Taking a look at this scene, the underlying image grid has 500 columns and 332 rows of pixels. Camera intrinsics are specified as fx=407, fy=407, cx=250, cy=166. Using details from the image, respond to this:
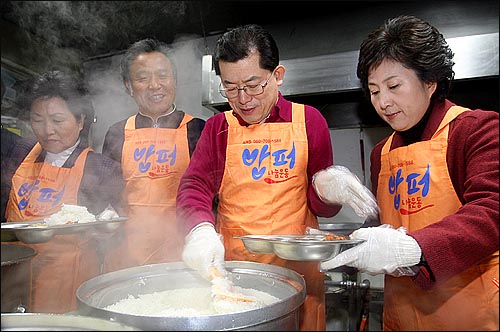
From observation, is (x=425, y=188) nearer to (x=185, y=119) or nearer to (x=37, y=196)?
(x=185, y=119)

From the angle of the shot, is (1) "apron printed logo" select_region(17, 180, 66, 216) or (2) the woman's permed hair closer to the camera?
(2) the woman's permed hair

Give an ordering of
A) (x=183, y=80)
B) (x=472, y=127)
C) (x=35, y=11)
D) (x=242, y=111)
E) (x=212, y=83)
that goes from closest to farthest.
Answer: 1. (x=472, y=127)
2. (x=242, y=111)
3. (x=35, y=11)
4. (x=212, y=83)
5. (x=183, y=80)

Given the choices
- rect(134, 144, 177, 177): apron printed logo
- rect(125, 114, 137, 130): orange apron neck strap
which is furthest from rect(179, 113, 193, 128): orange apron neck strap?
rect(125, 114, 137, 130): orange apron neck strap

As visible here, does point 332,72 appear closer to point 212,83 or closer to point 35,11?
point 212,83

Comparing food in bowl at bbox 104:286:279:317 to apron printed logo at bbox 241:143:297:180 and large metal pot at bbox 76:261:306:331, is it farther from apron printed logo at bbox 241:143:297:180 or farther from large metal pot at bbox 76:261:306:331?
apron printed logo at bbox 241:143:297:180

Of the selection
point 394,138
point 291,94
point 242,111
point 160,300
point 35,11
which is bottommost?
point 160,300

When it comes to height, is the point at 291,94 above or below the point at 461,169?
above

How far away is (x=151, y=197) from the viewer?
1.78m

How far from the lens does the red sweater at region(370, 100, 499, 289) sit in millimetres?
923

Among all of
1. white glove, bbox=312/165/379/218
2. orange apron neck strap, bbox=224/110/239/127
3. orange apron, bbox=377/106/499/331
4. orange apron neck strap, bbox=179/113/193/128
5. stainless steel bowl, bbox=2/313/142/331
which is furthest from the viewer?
orange apron neck strap, bbox=179/113/193/128

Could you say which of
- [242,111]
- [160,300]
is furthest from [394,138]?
[160,300]

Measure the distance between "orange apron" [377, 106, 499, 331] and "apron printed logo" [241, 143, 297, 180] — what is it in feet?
1.05

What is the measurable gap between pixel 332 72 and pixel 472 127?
0.83 m

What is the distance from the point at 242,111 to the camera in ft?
5.03
